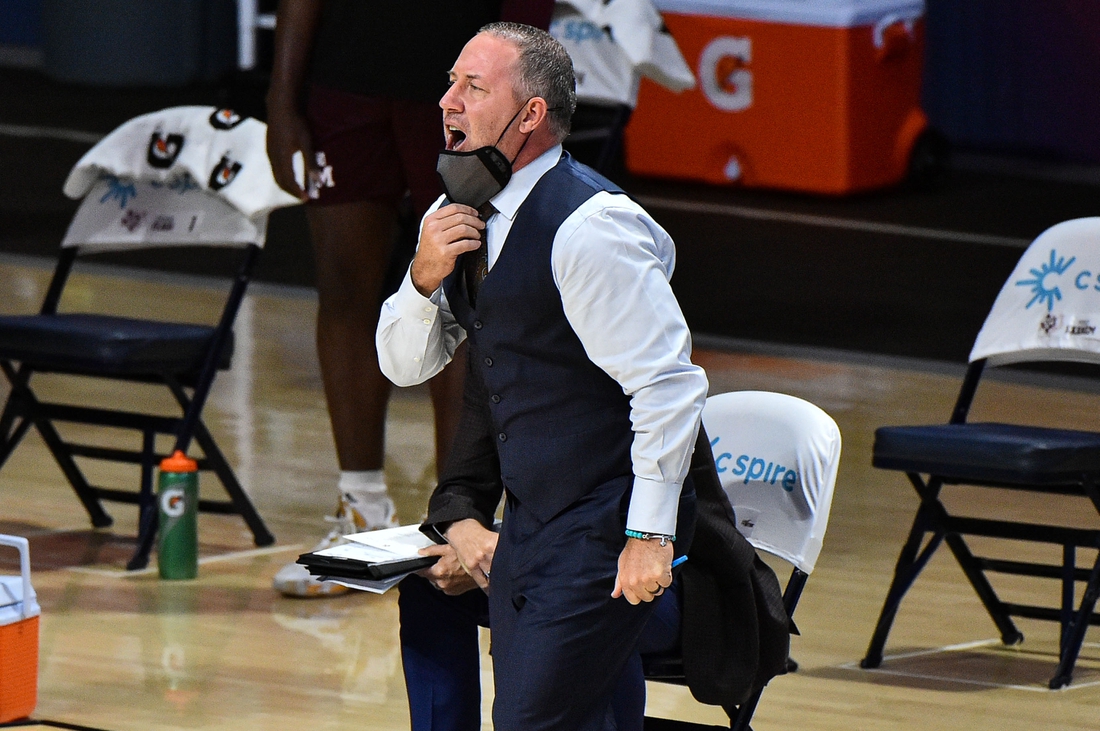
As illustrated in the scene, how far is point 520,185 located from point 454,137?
13 centimetres

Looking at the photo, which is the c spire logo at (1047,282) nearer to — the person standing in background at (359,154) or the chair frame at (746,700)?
the person standing in background at (359,154)

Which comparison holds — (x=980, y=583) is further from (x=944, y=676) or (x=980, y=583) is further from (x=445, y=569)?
(x=445, y=569)

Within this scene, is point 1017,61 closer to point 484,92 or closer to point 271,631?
point 271,631

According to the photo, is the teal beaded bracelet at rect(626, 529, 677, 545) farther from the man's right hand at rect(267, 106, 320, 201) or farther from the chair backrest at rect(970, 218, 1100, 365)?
the man's right hand at rect(267, 106, 320, 201)

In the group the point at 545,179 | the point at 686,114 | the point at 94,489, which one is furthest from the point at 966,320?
the point at 545,179

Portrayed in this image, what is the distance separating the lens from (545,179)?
285 cm

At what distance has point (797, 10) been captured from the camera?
1064 centimetres

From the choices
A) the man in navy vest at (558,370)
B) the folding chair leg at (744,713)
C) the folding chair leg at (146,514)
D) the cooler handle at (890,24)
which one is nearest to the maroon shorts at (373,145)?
the folding chair leg at (146,514)

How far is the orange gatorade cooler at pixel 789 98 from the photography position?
10656mm

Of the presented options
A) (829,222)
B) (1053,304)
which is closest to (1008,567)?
(1053,304)

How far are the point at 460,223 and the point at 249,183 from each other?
2.27 meters

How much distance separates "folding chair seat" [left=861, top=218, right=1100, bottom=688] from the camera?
407 cm

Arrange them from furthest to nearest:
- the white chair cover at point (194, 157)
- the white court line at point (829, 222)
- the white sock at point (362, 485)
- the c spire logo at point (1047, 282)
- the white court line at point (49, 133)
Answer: the white court line at point (49, 133)
the white court line at point (829, 222)
the white chair cover at point (194, 157)
the white sock at point (362, 485)
the c spire logo at point (1047, 282)

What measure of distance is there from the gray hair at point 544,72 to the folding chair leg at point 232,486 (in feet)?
7.54
